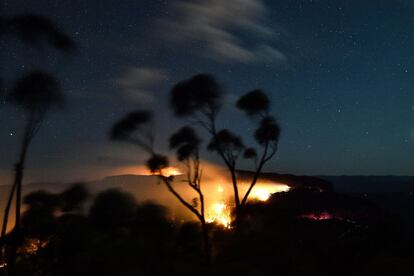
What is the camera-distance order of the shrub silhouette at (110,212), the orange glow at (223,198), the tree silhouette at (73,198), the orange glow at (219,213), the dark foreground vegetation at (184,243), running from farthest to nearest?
the orange glow at (223,198), the orange glow at (219,213), the shrub silhouette at (110,212), the tree silhouette at (73,198), the dark foreground vegetation at (184,243)

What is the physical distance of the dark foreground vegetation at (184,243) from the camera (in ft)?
40.3

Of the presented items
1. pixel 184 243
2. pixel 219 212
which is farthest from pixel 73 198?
pixel 219 212

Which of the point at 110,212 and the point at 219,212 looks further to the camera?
the point at 219,212

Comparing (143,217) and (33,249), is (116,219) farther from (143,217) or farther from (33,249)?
(33,249)

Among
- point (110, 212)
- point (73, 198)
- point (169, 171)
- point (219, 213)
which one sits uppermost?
point (169, 171)

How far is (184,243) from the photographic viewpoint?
65.0 ft

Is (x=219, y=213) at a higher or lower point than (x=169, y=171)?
lower

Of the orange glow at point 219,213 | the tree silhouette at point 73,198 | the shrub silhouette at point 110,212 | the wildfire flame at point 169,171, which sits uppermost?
the wildfire flame at point 169,171

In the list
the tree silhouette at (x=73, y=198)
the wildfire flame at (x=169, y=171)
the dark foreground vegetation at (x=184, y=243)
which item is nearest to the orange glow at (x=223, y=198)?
the dark foreground vegetation at (x=184, y=243)

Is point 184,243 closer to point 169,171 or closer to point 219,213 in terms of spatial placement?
point 169,171

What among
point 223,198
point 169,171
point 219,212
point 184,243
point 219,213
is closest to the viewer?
point 169,171

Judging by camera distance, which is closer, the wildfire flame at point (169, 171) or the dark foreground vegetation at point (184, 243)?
the dark foreground vegetation at point (184, 243)

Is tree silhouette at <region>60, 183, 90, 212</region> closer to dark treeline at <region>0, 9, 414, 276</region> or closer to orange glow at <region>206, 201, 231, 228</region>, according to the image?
dark treeline at <region>0, 9, 414, 276</region>

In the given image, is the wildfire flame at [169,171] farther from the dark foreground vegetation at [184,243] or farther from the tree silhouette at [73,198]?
the tree silhouette at [73,198]
